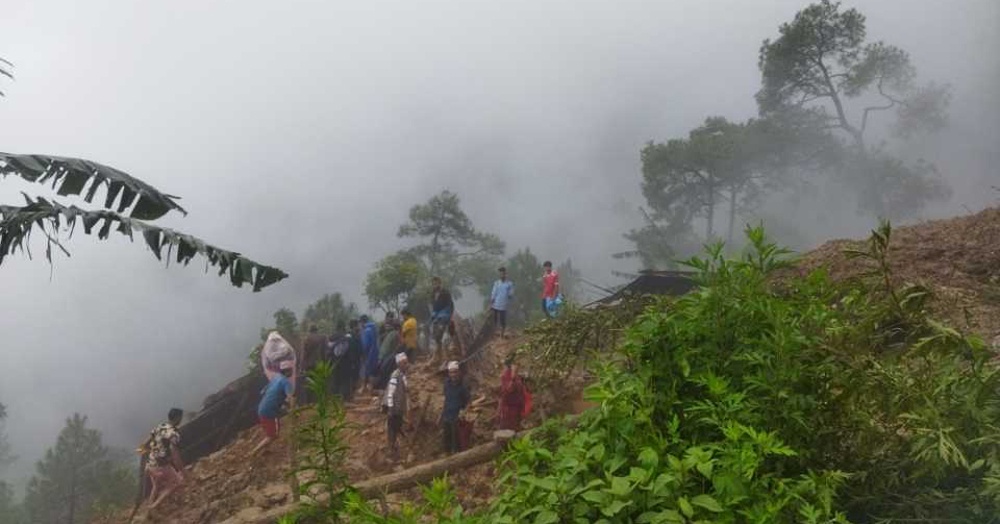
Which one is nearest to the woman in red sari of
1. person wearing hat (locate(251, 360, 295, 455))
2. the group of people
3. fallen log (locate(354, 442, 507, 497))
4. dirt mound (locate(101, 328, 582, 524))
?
the group of people

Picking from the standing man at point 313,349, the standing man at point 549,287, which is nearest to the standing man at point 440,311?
the standing man at point 549,287

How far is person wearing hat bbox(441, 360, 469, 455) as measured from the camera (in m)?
9.38

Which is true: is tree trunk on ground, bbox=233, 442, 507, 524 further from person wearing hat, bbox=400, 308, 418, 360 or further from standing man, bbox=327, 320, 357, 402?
person wearing hat, bbox=400, 308, 418, 360

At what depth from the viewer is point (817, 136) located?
83.5 ft

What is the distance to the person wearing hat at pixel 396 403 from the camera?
9.91 metres

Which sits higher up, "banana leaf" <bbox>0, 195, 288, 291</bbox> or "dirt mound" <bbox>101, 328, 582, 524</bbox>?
"banana leaf" <bbox>0, 195, 288, 291</bbox>

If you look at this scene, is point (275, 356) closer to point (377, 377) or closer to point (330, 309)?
point (377, 377)

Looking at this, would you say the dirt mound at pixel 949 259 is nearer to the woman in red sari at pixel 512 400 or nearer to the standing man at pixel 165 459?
the woman in red sari at pixel 512 400

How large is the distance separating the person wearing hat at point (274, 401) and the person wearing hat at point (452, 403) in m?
3.05

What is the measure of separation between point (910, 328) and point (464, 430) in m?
7.89

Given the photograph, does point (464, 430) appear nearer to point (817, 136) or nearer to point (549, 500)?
point (549, 500)

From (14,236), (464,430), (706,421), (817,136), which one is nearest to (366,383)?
(464,430)

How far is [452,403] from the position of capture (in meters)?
9.38

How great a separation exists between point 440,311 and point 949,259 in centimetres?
775
